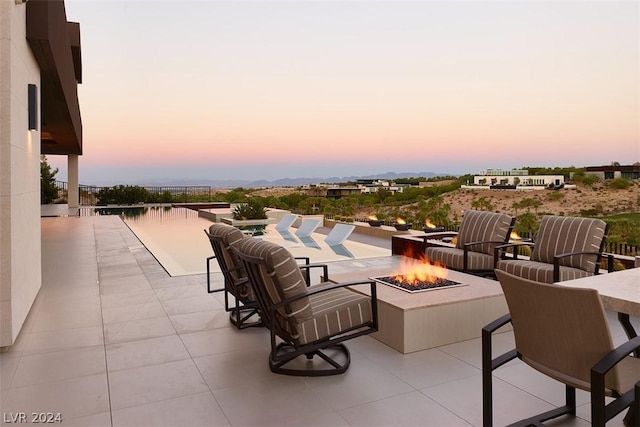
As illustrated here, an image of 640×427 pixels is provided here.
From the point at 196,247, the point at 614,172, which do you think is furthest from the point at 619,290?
the point at 614,172

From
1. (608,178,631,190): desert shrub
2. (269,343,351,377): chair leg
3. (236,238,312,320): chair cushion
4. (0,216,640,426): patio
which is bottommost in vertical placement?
(0,216,640,426): patio

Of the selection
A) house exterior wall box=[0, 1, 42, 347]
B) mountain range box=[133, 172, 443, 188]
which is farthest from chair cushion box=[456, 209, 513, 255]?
mountain range box=[133, 172, 443, 188]

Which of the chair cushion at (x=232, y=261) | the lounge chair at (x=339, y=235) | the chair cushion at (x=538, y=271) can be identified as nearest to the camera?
the chair cushion at (x=232, y=261)

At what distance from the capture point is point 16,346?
11.9ft

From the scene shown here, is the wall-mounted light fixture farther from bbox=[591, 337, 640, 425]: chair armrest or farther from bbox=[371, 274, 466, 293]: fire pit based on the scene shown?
bbox=[591, 337, 640, 425]: chair armrest

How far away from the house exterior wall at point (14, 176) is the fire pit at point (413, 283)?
3158 mm

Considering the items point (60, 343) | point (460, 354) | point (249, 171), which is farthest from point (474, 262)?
point (249, 171)

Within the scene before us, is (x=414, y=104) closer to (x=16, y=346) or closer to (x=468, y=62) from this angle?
(x=468, y=62)

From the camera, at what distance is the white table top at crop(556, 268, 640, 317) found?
6.67 ft

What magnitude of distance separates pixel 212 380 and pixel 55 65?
15.1 feet

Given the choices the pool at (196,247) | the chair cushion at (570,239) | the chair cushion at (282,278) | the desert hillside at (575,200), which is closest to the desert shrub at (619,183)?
the desert hillside at (575,200)

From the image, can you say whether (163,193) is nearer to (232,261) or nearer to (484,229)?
(484,229)

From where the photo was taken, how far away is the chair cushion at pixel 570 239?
471 cm

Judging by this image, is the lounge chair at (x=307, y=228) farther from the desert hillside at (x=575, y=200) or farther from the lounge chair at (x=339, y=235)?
the desert hillside at (x=575, y=200)
